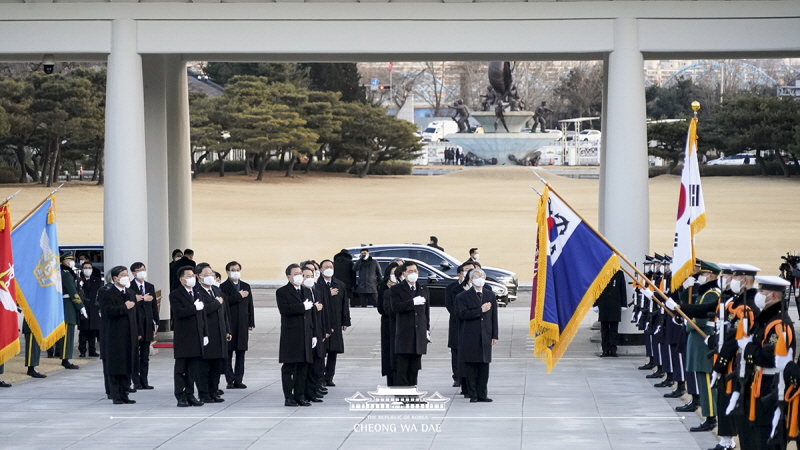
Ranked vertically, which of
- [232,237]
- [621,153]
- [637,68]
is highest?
[637,68]

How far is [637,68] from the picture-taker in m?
18.0

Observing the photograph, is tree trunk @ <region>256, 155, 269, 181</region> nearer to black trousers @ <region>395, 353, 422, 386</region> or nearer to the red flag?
the red flag

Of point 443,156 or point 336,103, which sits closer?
point 336,103

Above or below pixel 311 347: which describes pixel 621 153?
above

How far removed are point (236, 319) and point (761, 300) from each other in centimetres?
782

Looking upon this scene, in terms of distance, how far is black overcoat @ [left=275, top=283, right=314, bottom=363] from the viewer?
13.2m

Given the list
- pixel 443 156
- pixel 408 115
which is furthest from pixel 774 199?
pixel 408 115

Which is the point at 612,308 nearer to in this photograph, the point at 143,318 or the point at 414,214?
the point at 143,318

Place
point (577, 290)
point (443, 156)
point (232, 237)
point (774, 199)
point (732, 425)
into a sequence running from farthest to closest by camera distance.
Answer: point (443, 156) < point (774, 199) < point (232, 237) < point (577, 290) < point (732, 425)

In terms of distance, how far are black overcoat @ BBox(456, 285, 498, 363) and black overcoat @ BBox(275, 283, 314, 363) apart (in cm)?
177

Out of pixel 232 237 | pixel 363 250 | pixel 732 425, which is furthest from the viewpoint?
pixel 232 237

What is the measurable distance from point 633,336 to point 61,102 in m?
45.4

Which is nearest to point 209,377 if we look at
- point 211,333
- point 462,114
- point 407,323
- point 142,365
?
point 211,333

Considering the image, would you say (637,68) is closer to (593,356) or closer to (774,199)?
(593,356)
